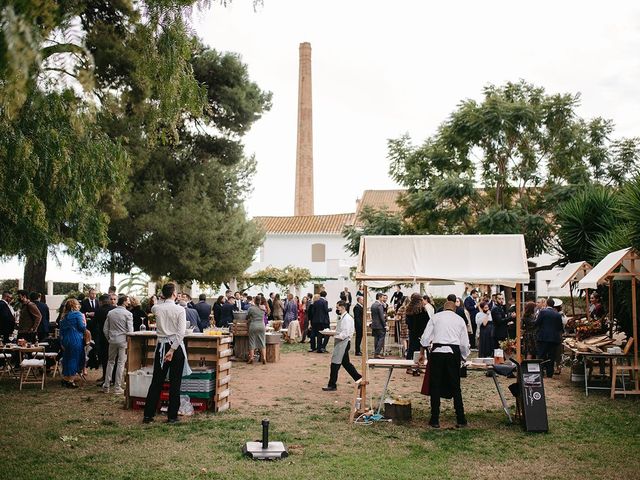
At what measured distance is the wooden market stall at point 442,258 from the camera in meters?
9.99

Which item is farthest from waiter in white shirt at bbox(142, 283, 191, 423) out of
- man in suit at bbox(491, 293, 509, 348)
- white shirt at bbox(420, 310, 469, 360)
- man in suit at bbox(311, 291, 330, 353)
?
man in suit at bbox(311, 291, 330, 353)

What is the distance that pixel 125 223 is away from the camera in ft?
78.8

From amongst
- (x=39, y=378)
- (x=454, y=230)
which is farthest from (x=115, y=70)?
(x=454, y=230)

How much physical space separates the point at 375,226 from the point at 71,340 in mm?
13936

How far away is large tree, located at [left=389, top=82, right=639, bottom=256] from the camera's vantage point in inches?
890

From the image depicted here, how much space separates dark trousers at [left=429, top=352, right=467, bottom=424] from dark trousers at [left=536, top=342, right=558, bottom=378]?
594 centimetres

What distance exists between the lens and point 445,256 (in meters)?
10.2

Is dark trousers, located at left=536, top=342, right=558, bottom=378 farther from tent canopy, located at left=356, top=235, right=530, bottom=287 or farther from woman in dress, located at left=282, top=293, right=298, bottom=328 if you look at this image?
woman in dress, located at left=282, top=293, right=298, bottom=328

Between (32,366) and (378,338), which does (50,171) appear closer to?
(32,366)

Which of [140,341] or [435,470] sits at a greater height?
[140,341]

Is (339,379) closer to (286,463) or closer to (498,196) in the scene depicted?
(286,463)

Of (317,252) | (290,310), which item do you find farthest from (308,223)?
(290,310)

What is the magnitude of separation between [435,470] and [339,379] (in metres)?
7.38

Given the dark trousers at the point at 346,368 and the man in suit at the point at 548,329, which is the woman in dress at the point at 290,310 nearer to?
the man in suit at the point at 548,329
